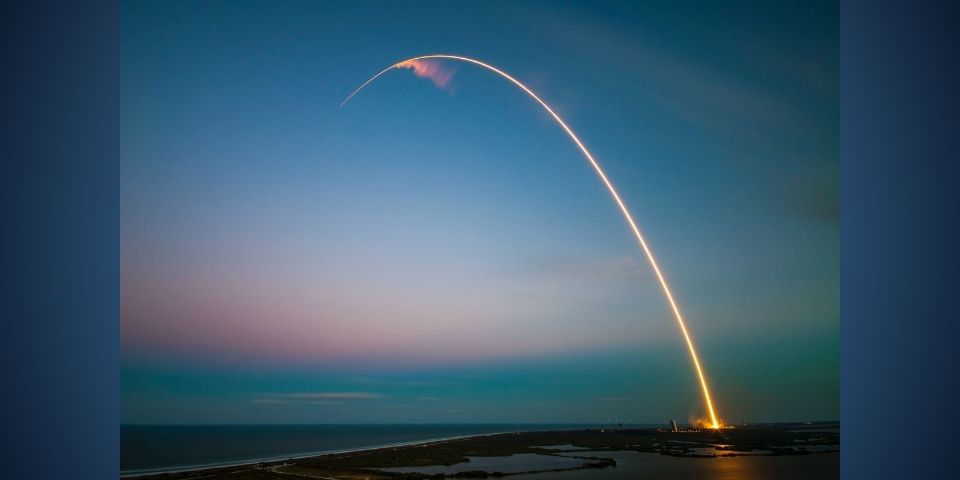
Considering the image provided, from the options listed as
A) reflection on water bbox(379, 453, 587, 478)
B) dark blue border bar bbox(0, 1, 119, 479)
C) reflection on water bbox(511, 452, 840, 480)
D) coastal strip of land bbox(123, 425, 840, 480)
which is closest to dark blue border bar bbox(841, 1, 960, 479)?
dark blue border bar bbox(0, 1, 119, 479)

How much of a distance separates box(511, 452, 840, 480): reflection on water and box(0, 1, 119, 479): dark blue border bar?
710 inches

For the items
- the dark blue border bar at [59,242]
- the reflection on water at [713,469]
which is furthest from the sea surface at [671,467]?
the dark blue border bar at [59,242]

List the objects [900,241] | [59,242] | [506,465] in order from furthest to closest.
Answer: [506,465] → [59,242] → [900,241]

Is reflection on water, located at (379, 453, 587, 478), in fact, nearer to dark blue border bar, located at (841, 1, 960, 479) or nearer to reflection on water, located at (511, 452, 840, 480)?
reflection on water, located at (511, 452, 840, 480)

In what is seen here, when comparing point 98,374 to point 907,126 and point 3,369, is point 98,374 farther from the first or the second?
point 907,126

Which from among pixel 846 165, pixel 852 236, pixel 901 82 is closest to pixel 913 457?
pixel 852 236

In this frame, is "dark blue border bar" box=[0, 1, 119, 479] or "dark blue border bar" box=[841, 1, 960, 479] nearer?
"dark blue border bar" box=[841, 1, 960, 479]

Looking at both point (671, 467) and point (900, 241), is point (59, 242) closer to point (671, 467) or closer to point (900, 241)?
point (900, 241)

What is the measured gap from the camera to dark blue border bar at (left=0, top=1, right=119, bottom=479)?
2.76 meters

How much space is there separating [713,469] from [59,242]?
22.3 meters

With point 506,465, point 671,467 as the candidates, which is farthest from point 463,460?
point 671,467

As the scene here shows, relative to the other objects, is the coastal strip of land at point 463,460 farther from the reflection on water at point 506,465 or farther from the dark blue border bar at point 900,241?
the dark blue border bar at point 900,241

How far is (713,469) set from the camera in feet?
73.2

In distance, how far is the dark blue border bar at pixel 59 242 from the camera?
9.05ft
